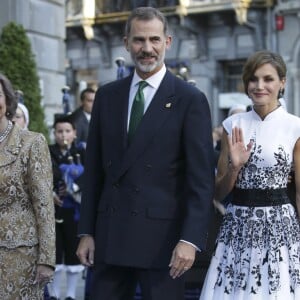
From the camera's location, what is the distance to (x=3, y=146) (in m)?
4.48

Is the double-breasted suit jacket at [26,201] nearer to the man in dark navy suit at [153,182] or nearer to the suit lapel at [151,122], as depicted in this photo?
the man in dark navy suit at [153,182]

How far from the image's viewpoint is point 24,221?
4.43m

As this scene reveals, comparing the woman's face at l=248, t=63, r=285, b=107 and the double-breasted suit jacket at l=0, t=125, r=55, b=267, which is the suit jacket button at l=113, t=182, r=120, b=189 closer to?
the double-breasted suit jacket at l=0, t=125, r=55, b=267

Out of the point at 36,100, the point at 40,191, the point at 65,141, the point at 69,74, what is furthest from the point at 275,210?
the point at 69,74

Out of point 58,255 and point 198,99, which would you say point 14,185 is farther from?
point 58,255

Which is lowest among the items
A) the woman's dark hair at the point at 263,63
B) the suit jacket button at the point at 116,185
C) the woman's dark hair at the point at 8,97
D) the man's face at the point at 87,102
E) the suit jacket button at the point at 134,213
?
the suit jacket button at the point at 134,213

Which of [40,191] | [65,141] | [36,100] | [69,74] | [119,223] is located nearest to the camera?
[119,223]

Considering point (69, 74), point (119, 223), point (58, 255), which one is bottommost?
point (58, 255)

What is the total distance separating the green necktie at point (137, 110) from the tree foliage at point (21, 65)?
20.4 ft

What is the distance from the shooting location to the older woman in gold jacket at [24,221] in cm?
441

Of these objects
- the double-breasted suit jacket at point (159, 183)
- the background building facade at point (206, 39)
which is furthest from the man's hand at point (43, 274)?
the background building facade at point (206, 39)

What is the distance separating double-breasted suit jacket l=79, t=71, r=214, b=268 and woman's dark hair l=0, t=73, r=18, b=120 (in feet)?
2.29

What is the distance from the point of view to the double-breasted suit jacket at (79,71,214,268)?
4090 millimetres

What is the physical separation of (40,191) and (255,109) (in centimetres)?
127
